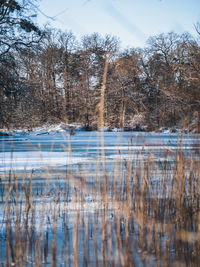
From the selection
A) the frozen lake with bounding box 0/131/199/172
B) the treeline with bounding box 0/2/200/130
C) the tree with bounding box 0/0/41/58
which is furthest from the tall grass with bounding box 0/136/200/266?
the tree with bounding box 0/0/41/58

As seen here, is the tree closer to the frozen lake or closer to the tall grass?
the frozen lake

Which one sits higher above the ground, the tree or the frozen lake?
the tree

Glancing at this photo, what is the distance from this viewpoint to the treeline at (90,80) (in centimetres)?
1003

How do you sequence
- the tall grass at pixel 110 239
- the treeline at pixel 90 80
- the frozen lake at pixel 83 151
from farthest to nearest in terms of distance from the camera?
the treeline at pixel 90 80
the frozen lake at pixel 83 151
the tall grass at pixel 110 239

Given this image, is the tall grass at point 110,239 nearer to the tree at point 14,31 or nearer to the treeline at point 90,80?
the treeline at point 90,80

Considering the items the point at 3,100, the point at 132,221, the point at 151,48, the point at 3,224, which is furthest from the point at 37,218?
the point at 151,48

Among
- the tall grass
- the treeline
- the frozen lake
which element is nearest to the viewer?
the tall grass

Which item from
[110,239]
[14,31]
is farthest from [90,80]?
[110,239]

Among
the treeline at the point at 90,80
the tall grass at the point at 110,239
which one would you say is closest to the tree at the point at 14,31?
the treeline at the point at 90,80

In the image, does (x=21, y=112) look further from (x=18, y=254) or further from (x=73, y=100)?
(x=18, y=254)

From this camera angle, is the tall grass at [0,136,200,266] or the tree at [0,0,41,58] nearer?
the tall grass at [0,136,200,266]

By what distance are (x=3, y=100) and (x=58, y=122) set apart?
5.44 meters

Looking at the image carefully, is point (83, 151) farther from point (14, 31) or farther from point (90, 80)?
point (90, 80)

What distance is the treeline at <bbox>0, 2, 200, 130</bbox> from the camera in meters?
10.0
